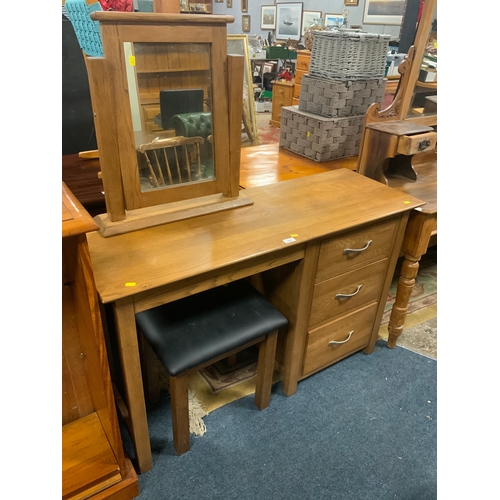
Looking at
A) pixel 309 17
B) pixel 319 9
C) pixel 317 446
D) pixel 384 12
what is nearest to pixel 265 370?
pixel 317 446

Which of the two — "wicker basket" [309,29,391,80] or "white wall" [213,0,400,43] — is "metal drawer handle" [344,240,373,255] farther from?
"white wall" [213,0,400,43]

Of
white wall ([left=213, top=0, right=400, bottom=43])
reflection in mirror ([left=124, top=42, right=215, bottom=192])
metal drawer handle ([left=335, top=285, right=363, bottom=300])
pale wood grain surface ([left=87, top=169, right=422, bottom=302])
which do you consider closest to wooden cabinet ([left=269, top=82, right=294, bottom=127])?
white wall ([left=213, top=0, right=400, bottom=43])

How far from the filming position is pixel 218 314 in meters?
1.27

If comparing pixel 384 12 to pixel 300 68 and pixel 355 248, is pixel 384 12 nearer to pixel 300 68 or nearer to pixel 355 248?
pixel 300 68

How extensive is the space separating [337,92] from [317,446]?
56.3 inches

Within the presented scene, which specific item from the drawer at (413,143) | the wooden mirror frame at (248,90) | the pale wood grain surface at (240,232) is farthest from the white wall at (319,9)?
the pale wood grain surface at (240,232)

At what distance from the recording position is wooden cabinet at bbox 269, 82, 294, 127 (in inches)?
169

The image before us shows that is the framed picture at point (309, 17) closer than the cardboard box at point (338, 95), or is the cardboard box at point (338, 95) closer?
the cardboard box at point (338, 95)

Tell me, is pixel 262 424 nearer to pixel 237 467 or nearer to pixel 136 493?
pixel 237 467

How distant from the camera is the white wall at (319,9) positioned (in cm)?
477

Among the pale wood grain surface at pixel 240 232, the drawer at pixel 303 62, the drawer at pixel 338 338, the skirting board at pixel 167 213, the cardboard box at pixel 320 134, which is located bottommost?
the drawer at pixel 338 338

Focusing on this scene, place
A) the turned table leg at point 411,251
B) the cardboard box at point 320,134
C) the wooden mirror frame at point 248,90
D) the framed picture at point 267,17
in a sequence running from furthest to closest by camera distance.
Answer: the framed picture at point 267,17 → the wooden mirror frame at point 248,90 → the cardboard box at point 320,134 → the turned table leg at point 411,251

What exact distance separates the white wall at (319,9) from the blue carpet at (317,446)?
2.63 meters

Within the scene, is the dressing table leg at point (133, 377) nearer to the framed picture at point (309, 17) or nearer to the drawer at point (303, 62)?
the drawer at point (303, 62)
